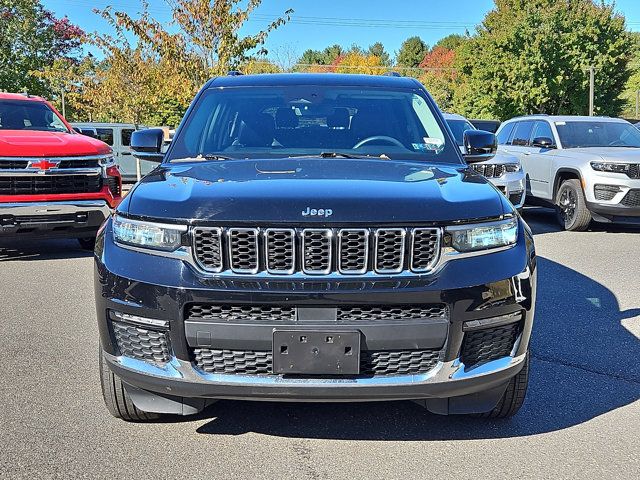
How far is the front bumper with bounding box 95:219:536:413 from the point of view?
2838 millimetres

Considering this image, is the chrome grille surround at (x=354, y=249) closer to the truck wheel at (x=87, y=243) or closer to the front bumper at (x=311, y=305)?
the front bumper at (x=311, y=305)

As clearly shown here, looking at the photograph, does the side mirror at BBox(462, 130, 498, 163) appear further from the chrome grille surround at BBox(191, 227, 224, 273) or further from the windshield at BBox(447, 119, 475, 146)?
the windshield at BBox(447, 119, 475, 146)

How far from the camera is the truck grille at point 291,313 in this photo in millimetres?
2855

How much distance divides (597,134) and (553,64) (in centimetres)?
2436

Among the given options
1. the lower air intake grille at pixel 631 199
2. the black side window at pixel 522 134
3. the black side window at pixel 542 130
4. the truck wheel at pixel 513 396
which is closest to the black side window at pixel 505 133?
the black side window at pixel 522 134

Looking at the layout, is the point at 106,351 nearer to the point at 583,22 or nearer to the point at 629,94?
the point at 583,22

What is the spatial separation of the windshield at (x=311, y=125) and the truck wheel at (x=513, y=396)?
1298 millimetres

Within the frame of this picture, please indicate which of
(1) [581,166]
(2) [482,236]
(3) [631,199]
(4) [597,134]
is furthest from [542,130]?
(2) [482,236]

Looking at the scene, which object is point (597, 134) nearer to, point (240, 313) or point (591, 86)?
point (240, 313)

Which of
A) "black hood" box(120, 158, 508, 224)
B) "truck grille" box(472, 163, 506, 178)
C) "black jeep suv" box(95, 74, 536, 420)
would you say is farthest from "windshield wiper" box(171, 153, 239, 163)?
"truck grille" box(472, 163, 506, 178)

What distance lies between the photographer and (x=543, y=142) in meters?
Result: 11.3

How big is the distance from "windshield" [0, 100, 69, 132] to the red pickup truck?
461 millimetres

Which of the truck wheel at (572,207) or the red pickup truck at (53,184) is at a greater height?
the red pickup truck at (53,184)

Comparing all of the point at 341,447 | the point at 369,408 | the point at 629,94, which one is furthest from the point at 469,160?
the point at 629,94
